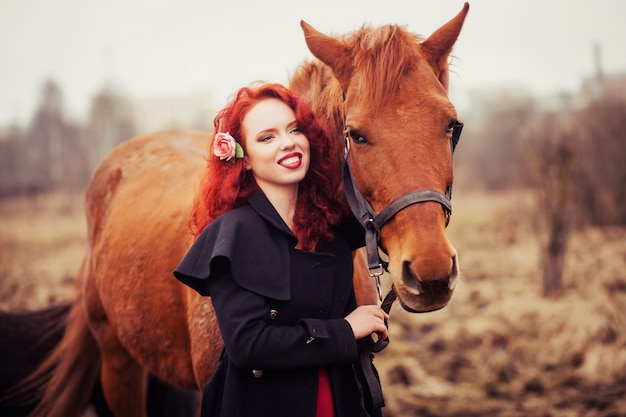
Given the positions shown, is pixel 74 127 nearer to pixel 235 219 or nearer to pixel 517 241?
pixel 517 241

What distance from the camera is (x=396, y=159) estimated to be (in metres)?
1.74

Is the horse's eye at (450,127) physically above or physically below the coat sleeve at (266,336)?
above

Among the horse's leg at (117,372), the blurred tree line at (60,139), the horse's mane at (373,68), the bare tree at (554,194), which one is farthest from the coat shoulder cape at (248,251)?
the blurred tree line at (60,139)

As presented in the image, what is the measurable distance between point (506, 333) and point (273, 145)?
17.4 ft

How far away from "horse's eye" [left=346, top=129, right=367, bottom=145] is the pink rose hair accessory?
388mm

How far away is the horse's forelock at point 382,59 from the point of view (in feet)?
5.95

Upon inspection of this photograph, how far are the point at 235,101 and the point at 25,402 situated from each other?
3.19 metres

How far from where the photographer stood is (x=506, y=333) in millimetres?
6219

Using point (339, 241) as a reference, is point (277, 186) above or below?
above

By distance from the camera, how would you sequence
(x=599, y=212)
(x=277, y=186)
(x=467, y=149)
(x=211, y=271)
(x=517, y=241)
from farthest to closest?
(x=467, y=149) → (x=517, y=241) → (x=599, y=212) → (x=277, y=186) → (x=211, y=271)

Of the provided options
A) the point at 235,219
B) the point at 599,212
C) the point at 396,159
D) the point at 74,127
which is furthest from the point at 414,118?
the point at 74,127

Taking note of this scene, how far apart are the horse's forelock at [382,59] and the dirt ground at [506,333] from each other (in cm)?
73

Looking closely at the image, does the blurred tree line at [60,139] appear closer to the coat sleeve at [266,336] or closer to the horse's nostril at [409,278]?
the coat sleeve at [266,336]

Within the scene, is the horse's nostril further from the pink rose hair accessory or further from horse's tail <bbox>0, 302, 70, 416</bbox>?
horse's tail <bbox>0, 302, 70, 416</bbox>
